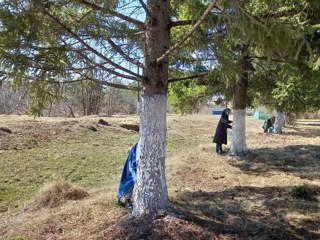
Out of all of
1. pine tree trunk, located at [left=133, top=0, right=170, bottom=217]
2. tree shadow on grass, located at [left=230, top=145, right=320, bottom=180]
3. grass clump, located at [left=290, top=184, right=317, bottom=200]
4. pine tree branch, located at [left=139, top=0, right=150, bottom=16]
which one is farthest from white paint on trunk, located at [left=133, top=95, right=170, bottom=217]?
tree shadow on grass, located at [left=230, top=145, right=320, bottom=180]

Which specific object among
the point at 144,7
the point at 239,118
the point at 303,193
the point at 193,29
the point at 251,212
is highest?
the point at 144,7

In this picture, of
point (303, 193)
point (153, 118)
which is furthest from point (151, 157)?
point (303, 193)

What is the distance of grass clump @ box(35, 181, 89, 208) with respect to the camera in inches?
265

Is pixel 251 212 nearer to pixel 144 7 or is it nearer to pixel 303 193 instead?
pixel 303 193

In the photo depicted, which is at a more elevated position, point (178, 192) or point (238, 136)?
point (238, 136)

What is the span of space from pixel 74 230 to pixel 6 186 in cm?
399

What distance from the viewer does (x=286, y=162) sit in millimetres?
11055

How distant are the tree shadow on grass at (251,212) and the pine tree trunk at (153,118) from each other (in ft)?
2.16

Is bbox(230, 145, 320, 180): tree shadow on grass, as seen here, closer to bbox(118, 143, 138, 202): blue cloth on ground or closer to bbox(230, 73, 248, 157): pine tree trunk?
bbox(230, 73, 248, 157): pine tree trunk

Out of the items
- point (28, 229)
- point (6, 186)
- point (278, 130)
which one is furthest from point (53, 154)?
point (278, 130)

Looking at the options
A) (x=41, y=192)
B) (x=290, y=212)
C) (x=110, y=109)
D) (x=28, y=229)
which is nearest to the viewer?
(x=28, y=229)

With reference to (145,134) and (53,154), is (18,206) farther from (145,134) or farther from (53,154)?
(53,154)

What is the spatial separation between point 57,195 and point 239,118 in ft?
21.6

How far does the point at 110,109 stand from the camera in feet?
140
